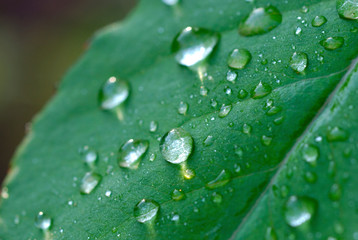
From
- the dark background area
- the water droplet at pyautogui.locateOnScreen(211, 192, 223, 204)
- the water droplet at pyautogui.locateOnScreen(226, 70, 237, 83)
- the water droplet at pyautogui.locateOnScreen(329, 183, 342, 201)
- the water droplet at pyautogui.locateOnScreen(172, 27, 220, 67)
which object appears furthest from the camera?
the dark background area

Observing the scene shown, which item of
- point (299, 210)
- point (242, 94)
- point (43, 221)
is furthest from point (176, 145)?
point (43, 221)

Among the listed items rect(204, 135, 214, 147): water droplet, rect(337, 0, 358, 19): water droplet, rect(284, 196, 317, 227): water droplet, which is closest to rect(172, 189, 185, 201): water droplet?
rect(204, 135, 214, 147): water droplet

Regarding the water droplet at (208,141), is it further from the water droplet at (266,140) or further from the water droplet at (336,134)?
the water droplet at (336,134)

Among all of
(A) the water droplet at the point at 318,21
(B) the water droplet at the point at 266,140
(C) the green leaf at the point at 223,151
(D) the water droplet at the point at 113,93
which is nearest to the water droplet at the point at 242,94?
(C) the green leaf at the point at 223,151

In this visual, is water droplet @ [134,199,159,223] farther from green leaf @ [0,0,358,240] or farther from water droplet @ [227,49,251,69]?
water droplet @ [227,49,251,69]

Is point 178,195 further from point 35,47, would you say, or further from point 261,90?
point 35,47

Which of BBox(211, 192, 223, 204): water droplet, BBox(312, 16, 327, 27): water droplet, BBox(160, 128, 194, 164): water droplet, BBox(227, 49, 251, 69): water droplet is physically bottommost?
BBox(211, 192, 223, 204): water droplet

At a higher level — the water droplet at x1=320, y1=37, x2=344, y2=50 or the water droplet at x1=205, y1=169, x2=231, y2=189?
the water droplet at x1=320, y1=37, x2=344, y2=50
